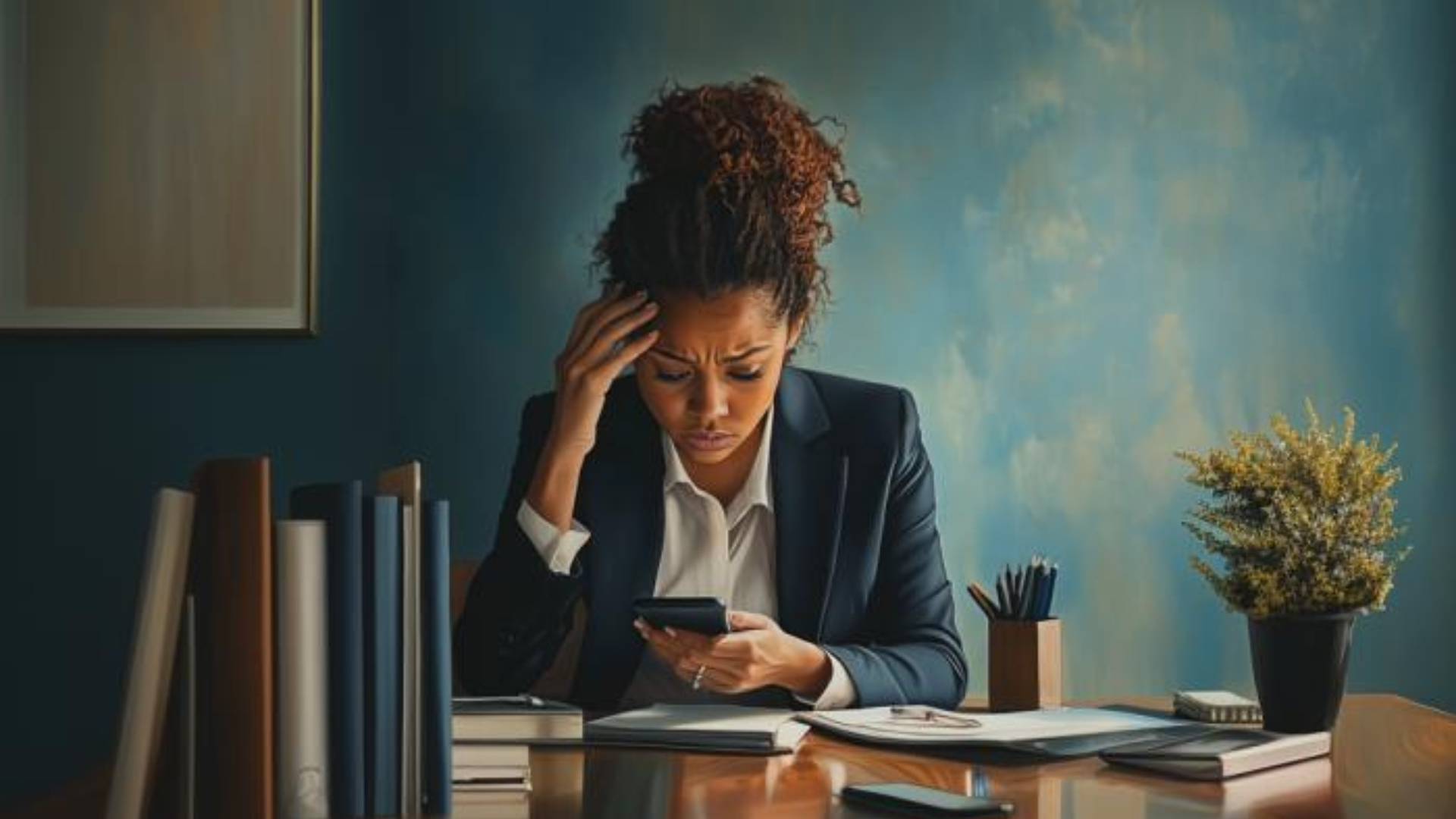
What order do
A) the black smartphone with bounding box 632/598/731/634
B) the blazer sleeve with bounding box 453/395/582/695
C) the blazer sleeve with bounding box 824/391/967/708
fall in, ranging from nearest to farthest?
the black smartphone with bounding box 632/598/731/634, the blazer sleeve with bounding box 824/391/967/708, the blazer sleeve with bounding box 453/395/582/695

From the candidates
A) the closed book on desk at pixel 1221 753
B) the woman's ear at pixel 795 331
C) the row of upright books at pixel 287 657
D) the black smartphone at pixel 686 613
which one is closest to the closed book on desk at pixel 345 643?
the row of upright books at pixel 287 657

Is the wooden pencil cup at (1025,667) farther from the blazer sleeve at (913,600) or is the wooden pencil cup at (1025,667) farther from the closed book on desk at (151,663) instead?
the closed book on desk at (151,663)

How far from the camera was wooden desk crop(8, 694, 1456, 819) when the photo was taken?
1.45 m

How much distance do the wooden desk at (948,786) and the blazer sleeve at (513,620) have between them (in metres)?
0.56

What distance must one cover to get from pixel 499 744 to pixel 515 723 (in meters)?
0.09

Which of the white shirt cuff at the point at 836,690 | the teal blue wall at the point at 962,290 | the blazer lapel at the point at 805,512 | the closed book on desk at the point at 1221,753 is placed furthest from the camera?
the teal blue wall at the point at 962,290

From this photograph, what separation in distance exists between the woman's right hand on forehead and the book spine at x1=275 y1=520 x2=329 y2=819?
39.8 inches

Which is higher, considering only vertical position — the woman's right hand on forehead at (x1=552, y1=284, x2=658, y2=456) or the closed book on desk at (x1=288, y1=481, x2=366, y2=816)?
the woman's right hand on forehead at (x1=552, y1=284, x2=658, y2=456)

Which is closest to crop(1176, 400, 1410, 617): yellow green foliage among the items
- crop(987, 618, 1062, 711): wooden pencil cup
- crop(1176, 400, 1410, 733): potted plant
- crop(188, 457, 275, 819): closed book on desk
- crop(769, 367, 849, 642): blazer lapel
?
crop(1176, 400, 1410, 733): potted plant

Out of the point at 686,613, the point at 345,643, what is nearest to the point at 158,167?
the point at 686,613

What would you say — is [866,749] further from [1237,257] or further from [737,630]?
[1237,257]

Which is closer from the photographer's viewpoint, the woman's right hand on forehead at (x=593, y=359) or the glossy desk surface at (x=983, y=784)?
the glossy desk surface at (x=983, y=784)

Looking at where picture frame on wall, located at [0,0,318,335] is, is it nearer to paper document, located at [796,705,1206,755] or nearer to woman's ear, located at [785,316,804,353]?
woman's ear, located at [785,316,804,353]

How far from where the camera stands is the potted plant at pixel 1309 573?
1815mm
